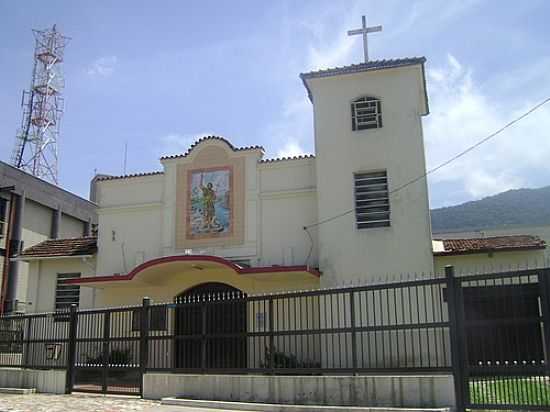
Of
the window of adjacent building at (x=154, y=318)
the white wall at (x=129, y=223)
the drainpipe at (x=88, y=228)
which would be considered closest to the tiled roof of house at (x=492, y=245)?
the window of adjacent building at (x=154, y=318)

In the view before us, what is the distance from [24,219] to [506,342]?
26.2 metres

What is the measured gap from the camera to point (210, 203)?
19.5 metres

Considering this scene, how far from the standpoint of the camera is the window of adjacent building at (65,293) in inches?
850

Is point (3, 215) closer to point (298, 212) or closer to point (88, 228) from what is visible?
point (88, 228)

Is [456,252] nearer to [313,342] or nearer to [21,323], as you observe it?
[313,342]

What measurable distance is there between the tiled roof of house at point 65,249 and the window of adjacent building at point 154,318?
25.7 feet

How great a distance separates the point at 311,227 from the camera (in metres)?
18.5

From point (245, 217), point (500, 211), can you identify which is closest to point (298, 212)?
point (245, 217)

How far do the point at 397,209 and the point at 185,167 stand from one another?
23.6ft

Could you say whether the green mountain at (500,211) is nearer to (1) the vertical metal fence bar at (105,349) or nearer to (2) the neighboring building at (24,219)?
(2) the neighboring building at (24,219)

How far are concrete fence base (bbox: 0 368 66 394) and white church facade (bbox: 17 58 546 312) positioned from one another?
4.35 meters

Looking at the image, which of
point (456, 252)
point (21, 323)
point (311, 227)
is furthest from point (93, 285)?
point (456, 252)

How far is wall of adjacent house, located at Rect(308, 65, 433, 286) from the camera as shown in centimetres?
1742

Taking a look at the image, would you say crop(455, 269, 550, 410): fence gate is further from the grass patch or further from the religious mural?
the religious mural
